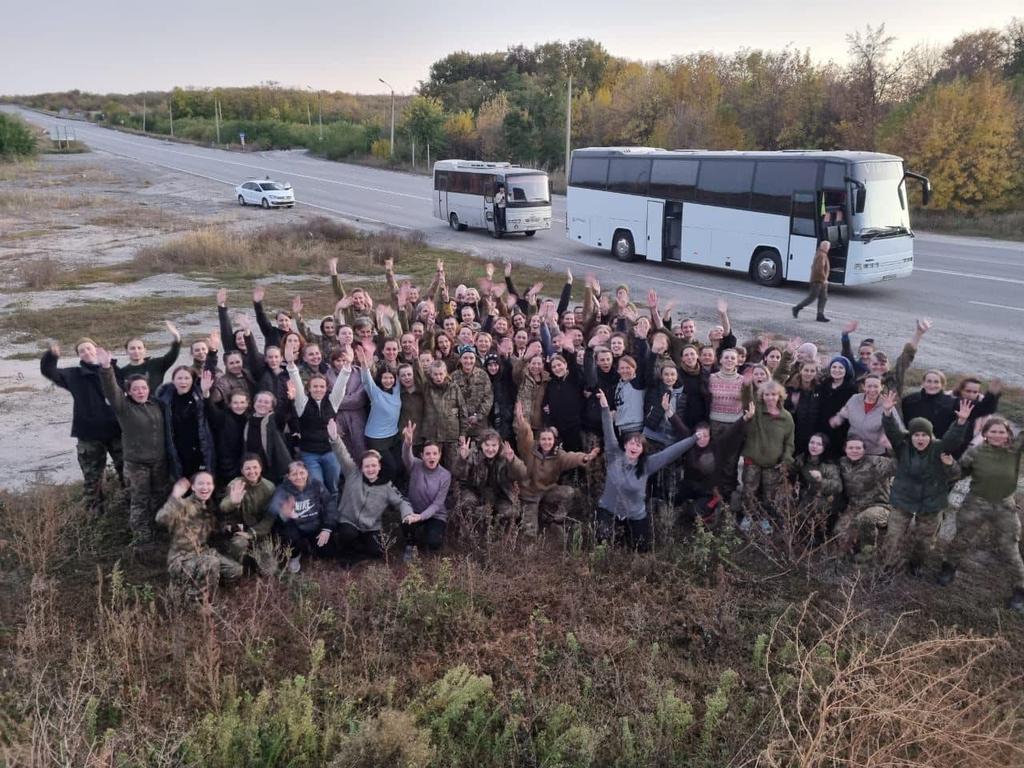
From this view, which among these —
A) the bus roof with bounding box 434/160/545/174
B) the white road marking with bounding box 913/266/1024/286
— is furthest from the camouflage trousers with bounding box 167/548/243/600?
the bus roof with bounding box 434/160/545/174

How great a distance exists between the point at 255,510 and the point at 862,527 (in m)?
4.90

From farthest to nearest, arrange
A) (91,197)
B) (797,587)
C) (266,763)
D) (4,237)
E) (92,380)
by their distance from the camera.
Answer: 1. (91,197)
2. (4,237)
3. (92,380)
4. (797,587)
5. (266,763)

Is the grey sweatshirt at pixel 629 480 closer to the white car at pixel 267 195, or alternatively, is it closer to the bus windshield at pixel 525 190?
the bus windshield at pixel 525 190

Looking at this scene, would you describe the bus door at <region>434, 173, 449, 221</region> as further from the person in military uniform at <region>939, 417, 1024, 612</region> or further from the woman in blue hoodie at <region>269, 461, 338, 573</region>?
the person in military uniform at <region>939, 417, 1024, 612</region>

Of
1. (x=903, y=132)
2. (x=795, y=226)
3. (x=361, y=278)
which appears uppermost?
(x=903, y=132)

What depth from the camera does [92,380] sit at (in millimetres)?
6805

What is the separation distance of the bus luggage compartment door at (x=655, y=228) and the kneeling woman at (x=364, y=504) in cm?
1585

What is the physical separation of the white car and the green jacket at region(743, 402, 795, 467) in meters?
31.9

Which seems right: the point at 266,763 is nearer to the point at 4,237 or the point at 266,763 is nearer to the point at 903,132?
the point at 4,237

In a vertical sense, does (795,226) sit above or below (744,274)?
above

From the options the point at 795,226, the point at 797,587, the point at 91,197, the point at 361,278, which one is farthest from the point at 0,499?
the point at 91,197

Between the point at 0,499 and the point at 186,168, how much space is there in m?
52.0

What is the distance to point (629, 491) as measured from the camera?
667 centimetres

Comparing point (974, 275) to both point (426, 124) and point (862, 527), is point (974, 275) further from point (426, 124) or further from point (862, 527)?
point (426, 124)
